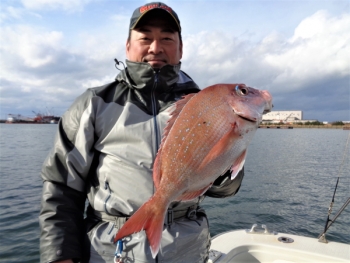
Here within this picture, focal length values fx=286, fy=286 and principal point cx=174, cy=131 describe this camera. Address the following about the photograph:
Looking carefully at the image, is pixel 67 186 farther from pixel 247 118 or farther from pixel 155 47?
pixel 247 118

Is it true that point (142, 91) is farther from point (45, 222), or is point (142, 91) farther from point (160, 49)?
point (45, 222)

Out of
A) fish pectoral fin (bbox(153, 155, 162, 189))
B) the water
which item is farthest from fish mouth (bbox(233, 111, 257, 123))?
the water

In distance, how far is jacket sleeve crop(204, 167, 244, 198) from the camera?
2225 millimetres

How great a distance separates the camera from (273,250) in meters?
4.57

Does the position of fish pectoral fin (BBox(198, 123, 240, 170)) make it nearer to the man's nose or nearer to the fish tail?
the fish tail

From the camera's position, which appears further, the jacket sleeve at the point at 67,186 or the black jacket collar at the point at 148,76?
the black jacket collar at the point at 148,76

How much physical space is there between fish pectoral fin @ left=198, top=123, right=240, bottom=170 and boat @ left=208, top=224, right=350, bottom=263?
2964 mm

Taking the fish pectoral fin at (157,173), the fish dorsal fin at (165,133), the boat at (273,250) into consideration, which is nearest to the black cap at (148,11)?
the fish dorsal fin at (165,133)

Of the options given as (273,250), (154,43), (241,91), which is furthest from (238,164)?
(273,250)

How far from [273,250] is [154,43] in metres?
3.81

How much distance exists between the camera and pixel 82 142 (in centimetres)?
226

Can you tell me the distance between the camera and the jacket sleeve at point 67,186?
85.0 inches

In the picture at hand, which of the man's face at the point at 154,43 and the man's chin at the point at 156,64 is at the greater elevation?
the man's face at the point at 154,43

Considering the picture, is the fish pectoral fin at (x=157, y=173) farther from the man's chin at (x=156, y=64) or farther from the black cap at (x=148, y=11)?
the black cap at (x=148, y=11)
